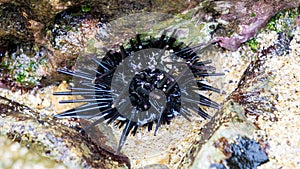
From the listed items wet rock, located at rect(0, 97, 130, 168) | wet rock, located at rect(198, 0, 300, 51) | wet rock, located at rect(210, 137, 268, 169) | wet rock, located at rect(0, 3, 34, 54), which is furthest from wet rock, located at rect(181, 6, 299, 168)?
wet rock, located at rect(0, 3, 34, 54)

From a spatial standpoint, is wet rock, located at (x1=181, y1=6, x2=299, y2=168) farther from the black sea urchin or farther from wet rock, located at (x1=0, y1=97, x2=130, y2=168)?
wet rock, located at (x1=0, y1=97, x2=130, y2=168)

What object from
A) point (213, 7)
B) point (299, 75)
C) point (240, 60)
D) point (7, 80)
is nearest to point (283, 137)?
point (299, 75)

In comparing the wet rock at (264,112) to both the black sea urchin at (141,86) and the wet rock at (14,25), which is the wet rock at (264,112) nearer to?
the black sea urchin at (141,86)

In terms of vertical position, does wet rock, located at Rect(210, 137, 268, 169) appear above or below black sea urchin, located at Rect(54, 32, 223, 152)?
below

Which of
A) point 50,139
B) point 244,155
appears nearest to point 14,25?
point 50,139

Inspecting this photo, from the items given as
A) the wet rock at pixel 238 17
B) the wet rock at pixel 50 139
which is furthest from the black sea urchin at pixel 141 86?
the wet rock at pixel 238 17

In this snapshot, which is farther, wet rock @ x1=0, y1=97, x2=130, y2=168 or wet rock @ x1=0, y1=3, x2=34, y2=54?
wet rock @ x1=0, y1=3, x2=34, y2=54

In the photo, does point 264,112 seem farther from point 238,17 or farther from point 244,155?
point 238,17

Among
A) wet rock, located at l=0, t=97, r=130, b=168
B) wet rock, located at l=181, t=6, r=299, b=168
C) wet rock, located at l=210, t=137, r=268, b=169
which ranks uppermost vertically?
wet rock, located at l=181, t=6, r=299, b=168

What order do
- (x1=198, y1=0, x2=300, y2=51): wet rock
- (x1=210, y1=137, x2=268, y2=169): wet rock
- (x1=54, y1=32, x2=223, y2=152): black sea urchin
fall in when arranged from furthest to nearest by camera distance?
(x1=198, y1=0, x2=300, y2=51): wet rock, (x1=54, y1=32, x2=223, y2=152): black sea urchin, (x1=210, y1=137, x2=268, y2=169): wet rock
